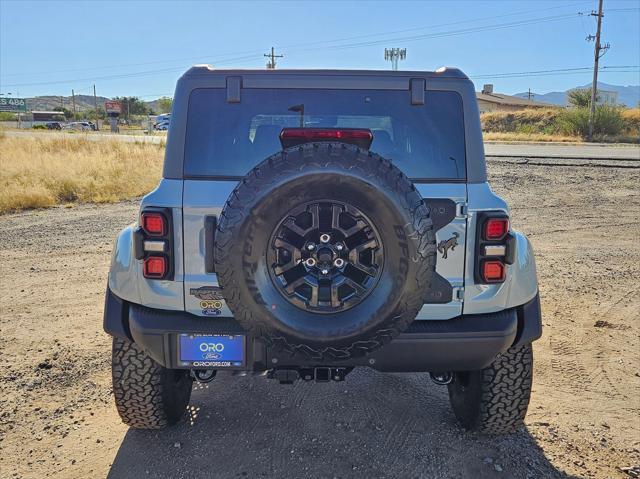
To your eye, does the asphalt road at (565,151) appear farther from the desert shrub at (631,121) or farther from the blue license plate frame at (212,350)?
the blue license plate frame at (212,350)

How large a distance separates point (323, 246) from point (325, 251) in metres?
0.02

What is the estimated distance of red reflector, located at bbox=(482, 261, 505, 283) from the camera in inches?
94.2

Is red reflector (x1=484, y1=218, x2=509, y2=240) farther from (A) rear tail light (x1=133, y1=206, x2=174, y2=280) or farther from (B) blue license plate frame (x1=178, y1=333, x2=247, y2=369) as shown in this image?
(A) rear tail light (x1=133, y1=206, x2=174, y2=280)

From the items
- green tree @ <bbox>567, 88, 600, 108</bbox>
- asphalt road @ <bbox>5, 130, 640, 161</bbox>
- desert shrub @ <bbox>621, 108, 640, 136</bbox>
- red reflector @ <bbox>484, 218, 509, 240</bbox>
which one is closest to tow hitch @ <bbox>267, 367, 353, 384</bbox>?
red reflector @ <bbox>484, 218, 509, 240</bbox>

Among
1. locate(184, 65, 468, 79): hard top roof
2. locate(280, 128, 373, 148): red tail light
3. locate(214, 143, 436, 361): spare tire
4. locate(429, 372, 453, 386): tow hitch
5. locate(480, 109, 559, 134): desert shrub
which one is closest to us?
locate(214, 143, 436, 361): spare tire

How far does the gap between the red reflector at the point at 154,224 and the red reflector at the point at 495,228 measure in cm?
146

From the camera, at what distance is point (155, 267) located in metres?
2.38

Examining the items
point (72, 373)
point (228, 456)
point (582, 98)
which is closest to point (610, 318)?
point (228, 456)

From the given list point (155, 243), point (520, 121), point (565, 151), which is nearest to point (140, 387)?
point (155, 243)

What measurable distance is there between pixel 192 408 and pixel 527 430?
201cm

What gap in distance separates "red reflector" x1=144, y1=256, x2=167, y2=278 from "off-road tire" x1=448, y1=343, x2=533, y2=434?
5.56 ft

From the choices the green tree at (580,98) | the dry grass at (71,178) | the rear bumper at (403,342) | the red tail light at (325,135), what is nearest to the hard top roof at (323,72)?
the red tail light at (325,135)

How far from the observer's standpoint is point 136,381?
2729 mm

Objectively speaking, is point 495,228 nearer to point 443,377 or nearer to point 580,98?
point 443,377
